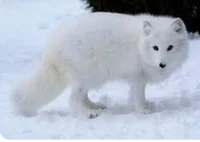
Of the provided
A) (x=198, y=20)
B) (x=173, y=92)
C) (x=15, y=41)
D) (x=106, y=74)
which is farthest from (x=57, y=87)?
(x=15, y=41)

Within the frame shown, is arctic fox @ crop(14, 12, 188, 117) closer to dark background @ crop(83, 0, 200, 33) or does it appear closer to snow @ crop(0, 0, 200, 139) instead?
snow @ crop(0, 0, 200, 139)

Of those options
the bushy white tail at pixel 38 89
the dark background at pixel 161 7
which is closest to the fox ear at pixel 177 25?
the bushy white tail at pixel 38 89

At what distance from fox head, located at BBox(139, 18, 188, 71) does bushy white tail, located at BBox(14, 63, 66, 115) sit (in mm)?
960

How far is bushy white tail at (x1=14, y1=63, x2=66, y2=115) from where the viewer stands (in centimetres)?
530

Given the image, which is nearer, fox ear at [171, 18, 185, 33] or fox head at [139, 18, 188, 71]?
fox head at [139, 18, 188, 71]

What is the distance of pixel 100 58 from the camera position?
5223 mm

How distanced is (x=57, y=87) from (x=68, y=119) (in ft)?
1.43

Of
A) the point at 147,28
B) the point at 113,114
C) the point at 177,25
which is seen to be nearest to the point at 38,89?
the point at 113,114

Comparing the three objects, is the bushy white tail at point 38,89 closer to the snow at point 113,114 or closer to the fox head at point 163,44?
the snow at point 113,114

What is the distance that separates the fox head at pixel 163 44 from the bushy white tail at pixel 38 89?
3.15 feet

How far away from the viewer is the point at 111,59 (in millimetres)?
5258

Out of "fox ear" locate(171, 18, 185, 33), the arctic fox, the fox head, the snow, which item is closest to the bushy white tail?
the arctic fox

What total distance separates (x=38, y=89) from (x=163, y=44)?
1439mm

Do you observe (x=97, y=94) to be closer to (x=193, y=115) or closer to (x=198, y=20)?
(x=193, y=115)
